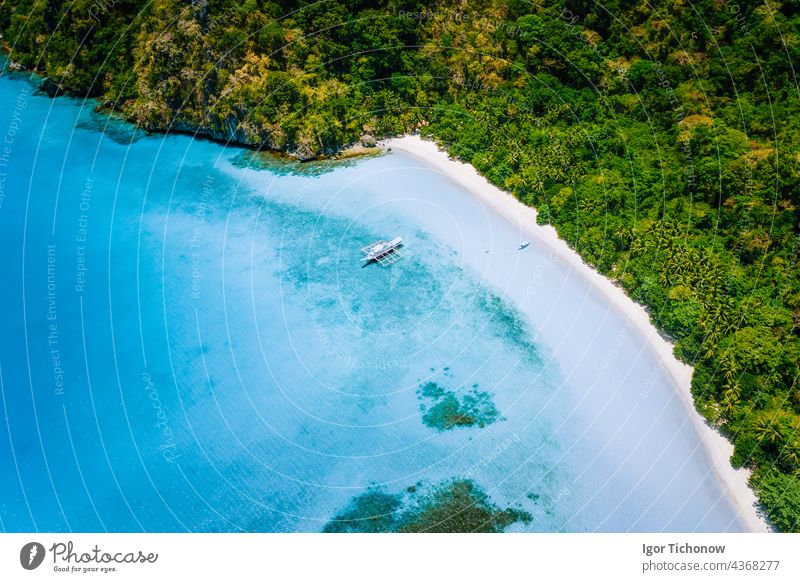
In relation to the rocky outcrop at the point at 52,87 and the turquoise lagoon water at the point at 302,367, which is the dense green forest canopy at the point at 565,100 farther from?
the turquoise lagoon water at the point at 302,367

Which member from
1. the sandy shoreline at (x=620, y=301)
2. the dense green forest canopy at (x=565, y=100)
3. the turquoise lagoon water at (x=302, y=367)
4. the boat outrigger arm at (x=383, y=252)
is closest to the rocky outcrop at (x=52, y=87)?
the dense green forest canopy at (x=565, y=100)

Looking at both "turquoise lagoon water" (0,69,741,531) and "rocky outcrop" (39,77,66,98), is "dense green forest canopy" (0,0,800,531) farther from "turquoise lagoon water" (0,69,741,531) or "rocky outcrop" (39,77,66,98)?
"turquoise lagoon water" (0,69,741,531)

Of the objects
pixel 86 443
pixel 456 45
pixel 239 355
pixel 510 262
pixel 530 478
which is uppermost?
pixel 456 45

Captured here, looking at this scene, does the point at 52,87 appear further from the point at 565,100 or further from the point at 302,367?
the point at 565,100

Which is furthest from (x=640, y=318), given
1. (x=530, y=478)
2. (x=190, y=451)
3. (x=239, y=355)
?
(x=190, y=451)

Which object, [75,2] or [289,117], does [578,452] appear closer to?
[289,117]

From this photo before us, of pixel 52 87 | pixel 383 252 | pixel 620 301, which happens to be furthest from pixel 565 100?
pixel 52 87

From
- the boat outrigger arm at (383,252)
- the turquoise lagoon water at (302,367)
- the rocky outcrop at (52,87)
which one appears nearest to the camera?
the turquoise lagoon water at (302,367)
